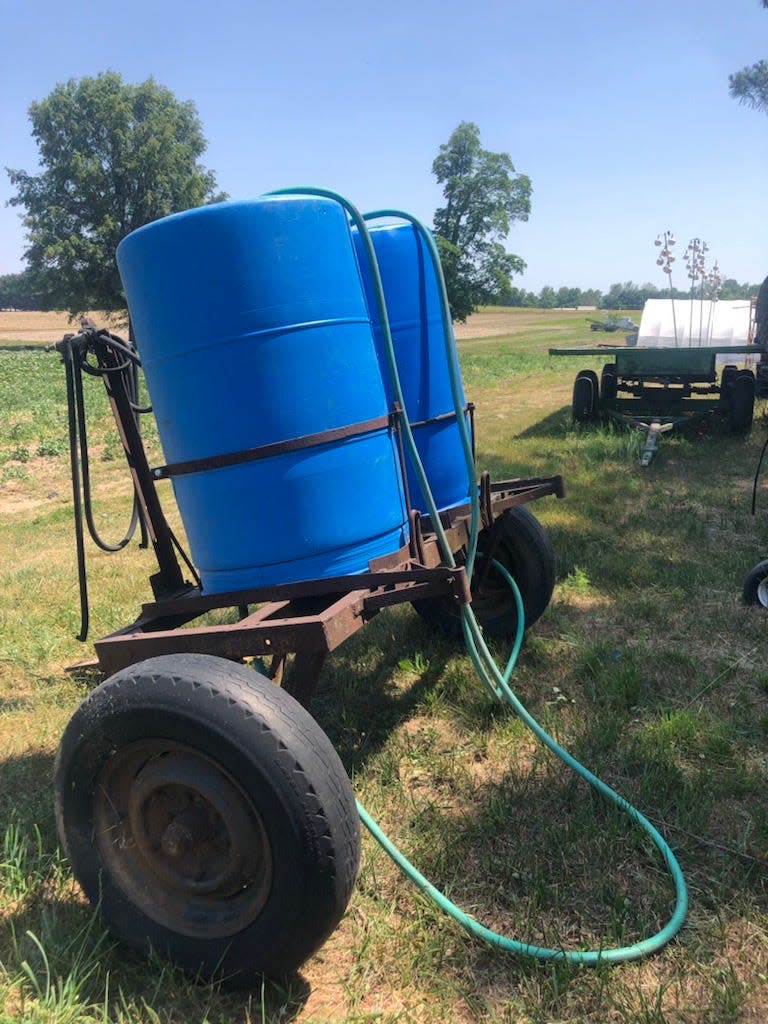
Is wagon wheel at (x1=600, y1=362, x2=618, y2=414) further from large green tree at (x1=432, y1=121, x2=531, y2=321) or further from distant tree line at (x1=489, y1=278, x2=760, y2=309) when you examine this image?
distant tree line at (x1=489, y1=278, x2=760, y2=309)

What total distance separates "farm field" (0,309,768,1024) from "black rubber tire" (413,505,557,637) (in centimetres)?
16

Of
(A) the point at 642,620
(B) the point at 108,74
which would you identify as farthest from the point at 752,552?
(B) the point at 108,74

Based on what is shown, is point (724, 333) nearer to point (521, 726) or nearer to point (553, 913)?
point (521, 726)

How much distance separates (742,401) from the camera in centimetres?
800

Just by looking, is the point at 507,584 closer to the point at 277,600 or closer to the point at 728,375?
the point at 277,600

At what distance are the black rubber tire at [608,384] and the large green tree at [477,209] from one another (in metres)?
39.0

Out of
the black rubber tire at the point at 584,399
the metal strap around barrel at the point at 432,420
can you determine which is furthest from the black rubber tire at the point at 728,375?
the metal strap around barrel at the point at 432,420

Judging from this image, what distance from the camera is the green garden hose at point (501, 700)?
1766mm

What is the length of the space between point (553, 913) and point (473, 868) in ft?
0.85

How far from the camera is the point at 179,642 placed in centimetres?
206

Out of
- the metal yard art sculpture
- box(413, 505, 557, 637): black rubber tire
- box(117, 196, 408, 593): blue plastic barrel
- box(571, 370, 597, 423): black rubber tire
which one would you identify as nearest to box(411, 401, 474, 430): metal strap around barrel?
box(117, 196, 408, 593): blue plastic barrel

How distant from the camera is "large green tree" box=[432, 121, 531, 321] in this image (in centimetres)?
4719

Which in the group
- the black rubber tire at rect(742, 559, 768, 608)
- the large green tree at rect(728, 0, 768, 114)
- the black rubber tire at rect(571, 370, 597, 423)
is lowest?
the black rubber tire at rect(742, 559, 768, 608)

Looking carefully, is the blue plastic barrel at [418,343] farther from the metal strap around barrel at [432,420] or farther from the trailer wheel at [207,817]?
the trailer wheel at [207,817]
